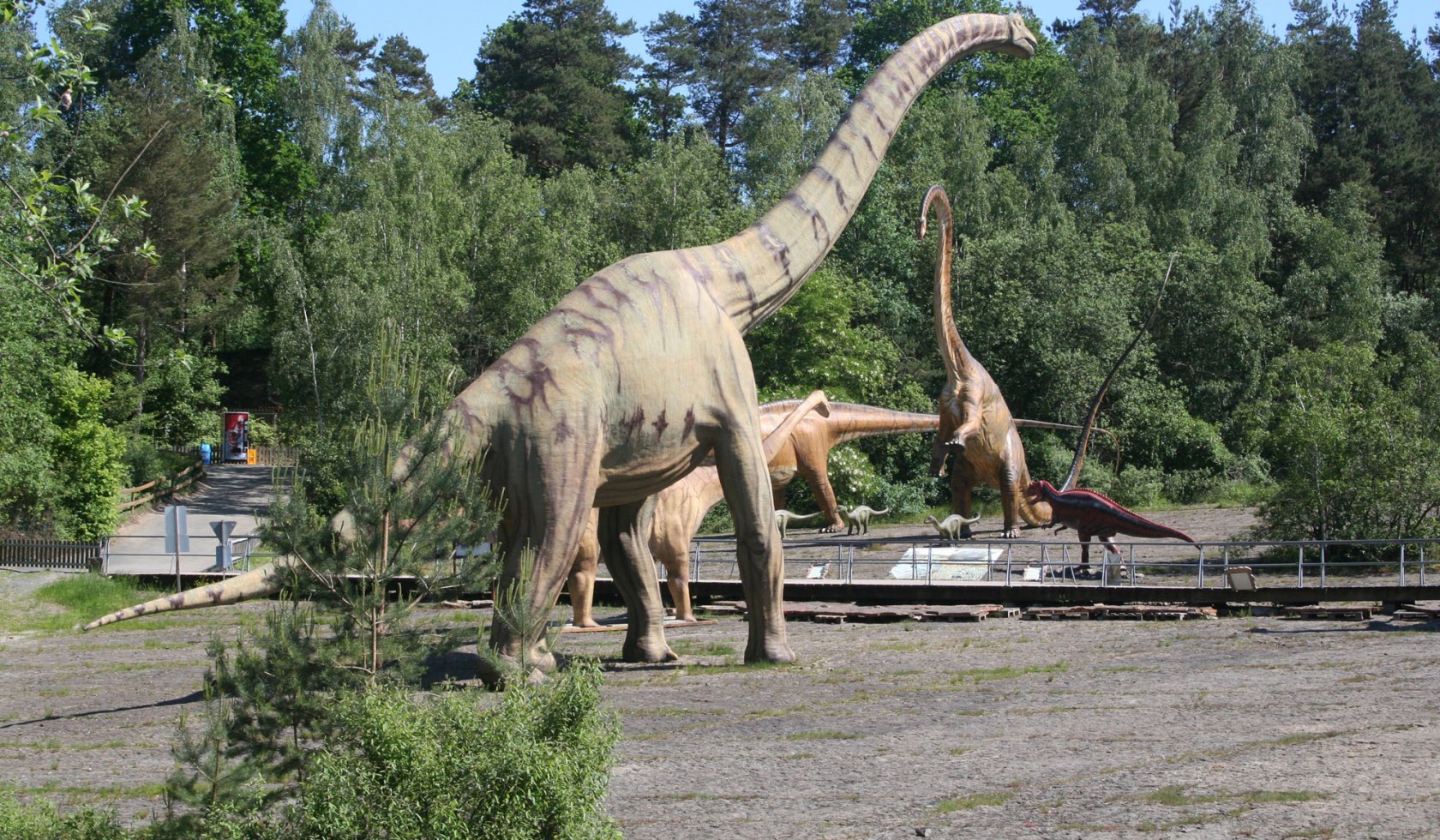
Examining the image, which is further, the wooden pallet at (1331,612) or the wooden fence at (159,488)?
the wooden fence at (159,488)

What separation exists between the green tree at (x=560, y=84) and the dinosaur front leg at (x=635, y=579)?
37.1 m

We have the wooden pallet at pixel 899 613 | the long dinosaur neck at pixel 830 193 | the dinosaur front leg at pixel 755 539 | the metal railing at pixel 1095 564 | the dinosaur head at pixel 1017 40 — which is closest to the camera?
the dinosaur front leg at pixel 755 539

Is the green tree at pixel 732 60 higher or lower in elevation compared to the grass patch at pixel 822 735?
higher

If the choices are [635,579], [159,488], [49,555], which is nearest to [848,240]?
[159,488]

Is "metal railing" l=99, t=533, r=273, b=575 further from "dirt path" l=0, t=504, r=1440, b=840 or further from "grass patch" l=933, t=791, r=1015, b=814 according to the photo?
"grass patch" l=933, t=791, r=1015, b=814

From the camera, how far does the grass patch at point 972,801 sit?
25.2 feet

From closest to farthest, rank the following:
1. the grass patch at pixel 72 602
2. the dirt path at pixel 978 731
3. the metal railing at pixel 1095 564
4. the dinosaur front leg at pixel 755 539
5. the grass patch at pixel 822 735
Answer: the dirt path at pixel 978 731 → the grass patch at pixel 822 735 → the dinosaur front leg at pixel 755 539 → the grass patch at pixel 72 602 → the metal railing at pixel 1095 564

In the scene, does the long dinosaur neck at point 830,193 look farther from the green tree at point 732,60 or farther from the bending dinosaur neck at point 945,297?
the green tree at point 732,60

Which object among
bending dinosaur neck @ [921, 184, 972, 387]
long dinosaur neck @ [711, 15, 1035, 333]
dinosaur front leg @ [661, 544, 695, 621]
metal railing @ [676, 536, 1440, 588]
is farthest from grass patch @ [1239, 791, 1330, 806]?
bending dinosaur neck @ [921, 184, 972, 387]

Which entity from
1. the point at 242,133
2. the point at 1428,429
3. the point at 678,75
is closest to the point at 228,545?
the point at 1428,429

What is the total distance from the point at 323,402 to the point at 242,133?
19.2m

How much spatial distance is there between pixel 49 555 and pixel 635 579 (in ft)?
52.6

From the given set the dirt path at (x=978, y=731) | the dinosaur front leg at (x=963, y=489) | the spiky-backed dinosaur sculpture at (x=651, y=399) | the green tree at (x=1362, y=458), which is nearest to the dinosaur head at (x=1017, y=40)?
the spiky-backed dinosaur sculpture at (x=651, y=399)

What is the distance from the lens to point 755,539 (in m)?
12.4
